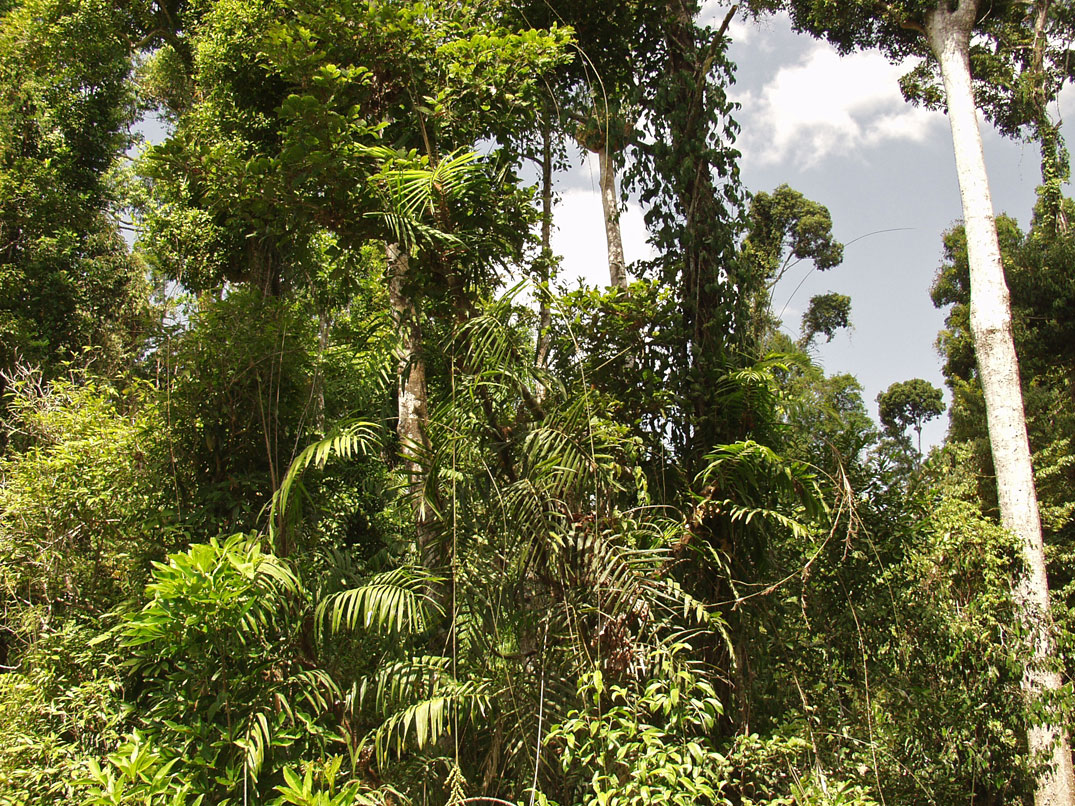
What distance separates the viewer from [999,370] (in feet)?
20.2

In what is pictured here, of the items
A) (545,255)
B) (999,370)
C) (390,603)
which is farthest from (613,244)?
(390,603)

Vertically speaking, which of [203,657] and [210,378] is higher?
[210,378]

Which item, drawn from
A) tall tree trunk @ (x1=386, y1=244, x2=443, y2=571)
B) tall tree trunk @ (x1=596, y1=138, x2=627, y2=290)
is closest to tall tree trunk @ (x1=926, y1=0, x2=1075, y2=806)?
tall tree trunk @ (x1=596, y1=138, x2=627, y2=290)

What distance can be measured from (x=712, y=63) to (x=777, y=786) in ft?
13.6

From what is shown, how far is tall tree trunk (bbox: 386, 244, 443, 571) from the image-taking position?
123 inches

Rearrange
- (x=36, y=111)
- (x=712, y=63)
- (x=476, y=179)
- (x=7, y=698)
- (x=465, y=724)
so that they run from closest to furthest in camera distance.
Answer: (x=465, y=724) < (x=476, y=179) < (x=7, y=698) < (x=712, y=63) < (x=36, y=111)

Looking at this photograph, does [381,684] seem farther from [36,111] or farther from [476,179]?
[36,111]

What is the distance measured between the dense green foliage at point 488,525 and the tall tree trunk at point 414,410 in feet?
0.11

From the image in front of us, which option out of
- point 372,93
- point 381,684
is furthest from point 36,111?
point 381,684

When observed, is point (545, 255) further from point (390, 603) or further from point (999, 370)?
point (999, 370)

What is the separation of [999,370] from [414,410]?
17.4 ft

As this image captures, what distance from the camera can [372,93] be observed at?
4.22m

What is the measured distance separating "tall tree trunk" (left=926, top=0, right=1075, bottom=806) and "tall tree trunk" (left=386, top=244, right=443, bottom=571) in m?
3.82

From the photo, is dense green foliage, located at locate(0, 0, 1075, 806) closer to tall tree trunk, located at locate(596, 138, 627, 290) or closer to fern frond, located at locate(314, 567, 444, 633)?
fern frond, located at locate(314, 567, 444, 633)
